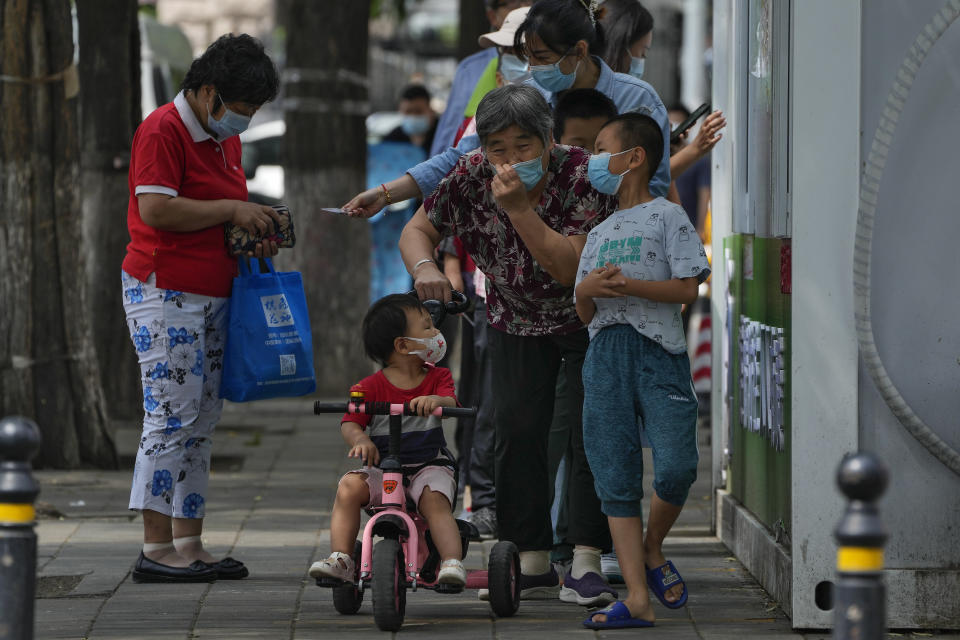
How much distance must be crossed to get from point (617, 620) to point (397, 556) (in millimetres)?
722

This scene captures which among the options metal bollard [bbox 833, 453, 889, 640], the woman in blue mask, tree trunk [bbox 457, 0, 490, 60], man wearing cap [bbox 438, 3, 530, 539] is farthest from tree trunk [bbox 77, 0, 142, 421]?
metal bollard [bbox 833, 453, 889, 640]

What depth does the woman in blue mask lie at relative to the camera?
6.97m

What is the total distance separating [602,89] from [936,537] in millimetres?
2080

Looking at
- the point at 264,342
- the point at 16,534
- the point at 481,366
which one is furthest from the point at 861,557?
the point at 481,366

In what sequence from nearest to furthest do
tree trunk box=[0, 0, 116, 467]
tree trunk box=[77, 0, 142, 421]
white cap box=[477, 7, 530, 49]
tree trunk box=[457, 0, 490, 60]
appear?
white cap box=[477, 7, 530, 49]
tree trunk box=[0, 0, 116, 467]
tree trunk box=[77, 0, 142, 421]
tree trunk box=[457, 0, 490, 60]

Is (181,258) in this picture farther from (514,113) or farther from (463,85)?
(463,85)

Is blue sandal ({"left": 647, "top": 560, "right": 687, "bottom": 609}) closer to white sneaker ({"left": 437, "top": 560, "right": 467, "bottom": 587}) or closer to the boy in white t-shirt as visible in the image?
the boy in white t-shirt

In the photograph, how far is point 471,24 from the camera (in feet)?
48.3

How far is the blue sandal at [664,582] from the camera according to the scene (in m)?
5.58

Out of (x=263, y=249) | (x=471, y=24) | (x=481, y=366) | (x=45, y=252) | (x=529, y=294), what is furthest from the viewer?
(x=471, y=24)

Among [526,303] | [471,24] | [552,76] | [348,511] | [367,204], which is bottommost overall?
[348,511]

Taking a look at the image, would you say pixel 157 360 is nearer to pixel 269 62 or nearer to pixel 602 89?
pixel 269 62

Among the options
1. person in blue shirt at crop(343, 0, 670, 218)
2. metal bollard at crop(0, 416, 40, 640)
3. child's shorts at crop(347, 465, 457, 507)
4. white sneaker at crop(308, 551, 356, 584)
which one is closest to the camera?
metal bollard at crop(0, 416, 40, 640)

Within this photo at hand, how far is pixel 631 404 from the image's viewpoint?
550 cm
